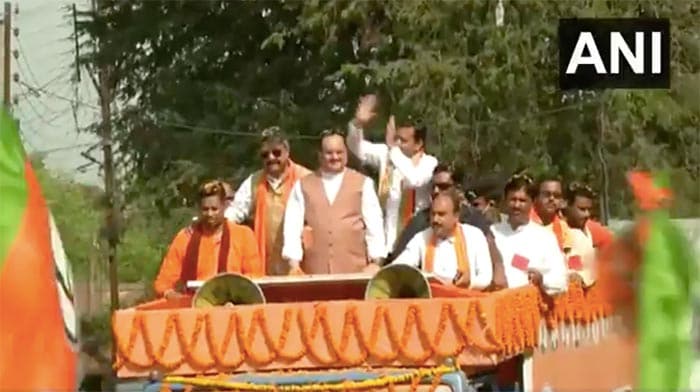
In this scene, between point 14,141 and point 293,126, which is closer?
point 14,141

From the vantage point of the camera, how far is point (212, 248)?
24.8 feet

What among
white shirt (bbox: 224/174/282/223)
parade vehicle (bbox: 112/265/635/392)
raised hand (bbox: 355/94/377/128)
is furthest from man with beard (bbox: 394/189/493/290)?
raised hand (bbox: 355/94/377/128)

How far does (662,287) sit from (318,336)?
1808 mm

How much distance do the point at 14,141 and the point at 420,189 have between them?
3.71m

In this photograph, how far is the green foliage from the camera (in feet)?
60.7

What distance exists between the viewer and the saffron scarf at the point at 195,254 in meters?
7.50

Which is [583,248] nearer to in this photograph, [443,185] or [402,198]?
[402,198]

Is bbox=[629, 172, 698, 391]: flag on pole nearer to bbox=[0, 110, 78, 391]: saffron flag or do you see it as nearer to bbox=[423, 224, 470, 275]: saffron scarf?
bbox=[0, 110, 78, 391]: saffron flag

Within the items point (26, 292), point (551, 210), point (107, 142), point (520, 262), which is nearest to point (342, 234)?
point (520, 262)

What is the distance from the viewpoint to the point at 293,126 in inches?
851

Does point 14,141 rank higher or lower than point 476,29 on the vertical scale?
lower

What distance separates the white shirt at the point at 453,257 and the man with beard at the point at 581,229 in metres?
0.82

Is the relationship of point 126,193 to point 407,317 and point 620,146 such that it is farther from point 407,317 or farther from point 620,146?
point 407,317

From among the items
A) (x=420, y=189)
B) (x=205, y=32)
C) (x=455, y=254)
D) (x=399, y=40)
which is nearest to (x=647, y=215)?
(x=455, y=254)
